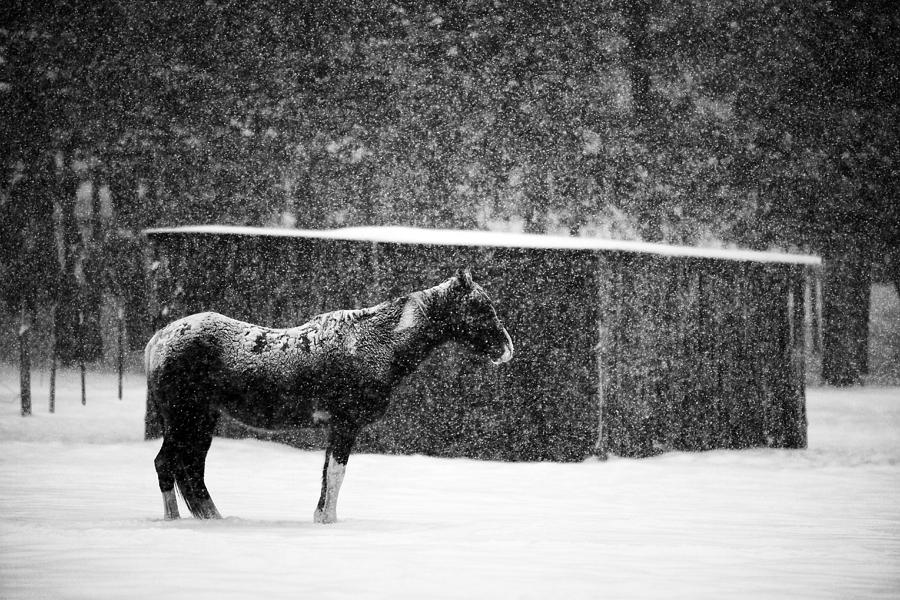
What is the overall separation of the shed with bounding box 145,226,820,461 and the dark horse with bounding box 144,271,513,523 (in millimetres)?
5572

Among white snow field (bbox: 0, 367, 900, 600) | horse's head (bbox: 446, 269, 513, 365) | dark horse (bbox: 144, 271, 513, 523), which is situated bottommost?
white snow field (bbox: 0, 367, 900, 600)

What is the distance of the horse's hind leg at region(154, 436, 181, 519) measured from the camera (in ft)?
27.9

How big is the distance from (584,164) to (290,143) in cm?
671

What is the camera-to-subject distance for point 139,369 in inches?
1339

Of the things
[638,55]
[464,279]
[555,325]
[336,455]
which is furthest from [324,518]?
[638,55]

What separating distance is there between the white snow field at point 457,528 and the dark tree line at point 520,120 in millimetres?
10577

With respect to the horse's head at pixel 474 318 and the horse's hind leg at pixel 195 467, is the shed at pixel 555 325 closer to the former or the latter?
the horse's head at pixel 474 318

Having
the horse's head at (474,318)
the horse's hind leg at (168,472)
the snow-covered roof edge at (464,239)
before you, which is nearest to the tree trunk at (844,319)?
the snow-covered roof edge at (464,239)

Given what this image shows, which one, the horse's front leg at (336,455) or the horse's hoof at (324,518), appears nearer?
the horse's front leg at (336,455)

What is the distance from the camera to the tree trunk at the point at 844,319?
29.8 metres

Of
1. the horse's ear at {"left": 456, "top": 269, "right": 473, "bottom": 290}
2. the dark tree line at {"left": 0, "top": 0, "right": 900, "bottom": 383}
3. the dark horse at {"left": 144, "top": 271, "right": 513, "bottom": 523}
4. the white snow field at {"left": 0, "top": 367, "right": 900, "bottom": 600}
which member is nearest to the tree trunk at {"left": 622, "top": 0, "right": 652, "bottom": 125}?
the dark tree line at {"left": 0, "top": 0, "right": 900, "bottom": 383}

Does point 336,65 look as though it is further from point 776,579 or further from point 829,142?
point 776,579

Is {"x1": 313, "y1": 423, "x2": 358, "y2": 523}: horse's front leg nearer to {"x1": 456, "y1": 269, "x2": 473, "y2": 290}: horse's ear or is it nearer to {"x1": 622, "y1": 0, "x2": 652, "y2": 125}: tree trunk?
{"x1": 456, "y1": 269, "x2": 473, "y2": 290}: horse's ear

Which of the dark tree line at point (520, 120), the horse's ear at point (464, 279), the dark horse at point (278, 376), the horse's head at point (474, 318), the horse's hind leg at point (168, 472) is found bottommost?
the horse's hind leg at point (168, 472)
